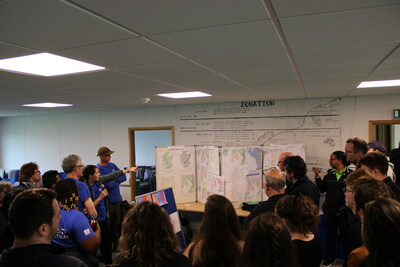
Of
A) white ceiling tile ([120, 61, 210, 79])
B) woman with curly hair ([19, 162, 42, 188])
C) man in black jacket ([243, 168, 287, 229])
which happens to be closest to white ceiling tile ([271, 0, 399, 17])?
white ceiling tile ([120, 61, 210, 79])

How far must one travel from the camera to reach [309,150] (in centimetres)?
489

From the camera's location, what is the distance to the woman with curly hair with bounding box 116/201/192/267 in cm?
139

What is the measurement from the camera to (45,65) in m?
2.04

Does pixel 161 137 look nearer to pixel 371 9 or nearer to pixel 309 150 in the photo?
pixel 309 150

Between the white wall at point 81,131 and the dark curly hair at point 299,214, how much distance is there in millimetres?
3380

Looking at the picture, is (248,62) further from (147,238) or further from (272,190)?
(147,238)

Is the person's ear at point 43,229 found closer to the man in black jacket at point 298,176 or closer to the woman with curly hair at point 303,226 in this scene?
the woman with curly hair at point 303,226

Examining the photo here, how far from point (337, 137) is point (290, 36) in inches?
149

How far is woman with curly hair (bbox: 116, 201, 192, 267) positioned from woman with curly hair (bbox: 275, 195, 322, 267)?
71 centimetres

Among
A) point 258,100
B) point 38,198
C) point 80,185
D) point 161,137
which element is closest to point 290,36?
point 38,198

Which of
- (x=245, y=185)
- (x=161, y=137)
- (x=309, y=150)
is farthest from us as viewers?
(x=161, y=137)

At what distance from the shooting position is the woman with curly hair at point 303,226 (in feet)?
5.50

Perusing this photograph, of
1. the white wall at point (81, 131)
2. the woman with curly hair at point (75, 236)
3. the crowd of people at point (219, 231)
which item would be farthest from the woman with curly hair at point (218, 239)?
the white wall at point (81, 131)

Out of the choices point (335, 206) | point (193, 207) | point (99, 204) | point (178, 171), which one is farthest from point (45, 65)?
point (335, 206)
